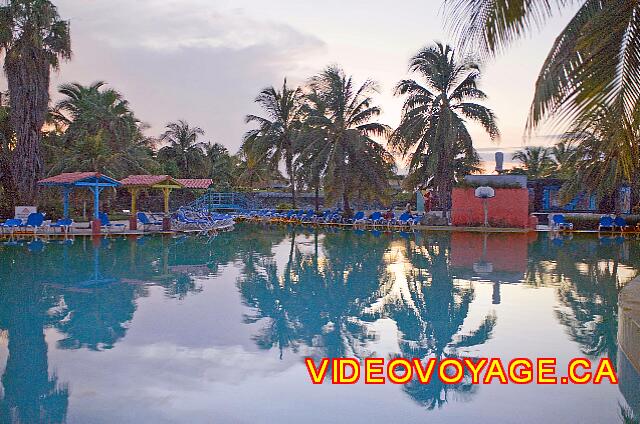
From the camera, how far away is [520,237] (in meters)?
21.5

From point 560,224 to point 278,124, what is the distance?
14986 mm

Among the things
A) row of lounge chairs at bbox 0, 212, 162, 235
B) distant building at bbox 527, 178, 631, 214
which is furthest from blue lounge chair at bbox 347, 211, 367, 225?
row of lounge chairs at bbox 0, 212, 162, 235

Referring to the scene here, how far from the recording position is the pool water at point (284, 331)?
4770mm

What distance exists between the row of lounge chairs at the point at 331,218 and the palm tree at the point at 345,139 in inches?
48.0

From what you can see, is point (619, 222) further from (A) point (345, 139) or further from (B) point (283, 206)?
(B) point (283, 206)

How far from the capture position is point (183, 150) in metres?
38.8

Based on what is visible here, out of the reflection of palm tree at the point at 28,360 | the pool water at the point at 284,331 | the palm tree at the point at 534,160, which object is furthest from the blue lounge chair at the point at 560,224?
the reflection of palm tree at the point at 28,360

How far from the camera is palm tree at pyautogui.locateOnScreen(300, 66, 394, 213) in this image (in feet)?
91.1

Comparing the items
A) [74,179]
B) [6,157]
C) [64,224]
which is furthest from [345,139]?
[6,157]

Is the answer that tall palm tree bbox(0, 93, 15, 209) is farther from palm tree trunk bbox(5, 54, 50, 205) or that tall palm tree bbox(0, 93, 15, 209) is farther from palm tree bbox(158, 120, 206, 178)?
palm tree bbox(158, 120, 206, 178)

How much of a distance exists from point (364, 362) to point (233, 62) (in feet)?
69.4

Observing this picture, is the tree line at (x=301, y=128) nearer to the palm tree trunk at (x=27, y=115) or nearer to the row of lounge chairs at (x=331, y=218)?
the palm tree trunk at (x=27, y=115)

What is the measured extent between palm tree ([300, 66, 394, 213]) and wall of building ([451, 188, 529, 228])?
3.93 meters

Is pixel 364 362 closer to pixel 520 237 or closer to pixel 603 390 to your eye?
pixel 603 390
